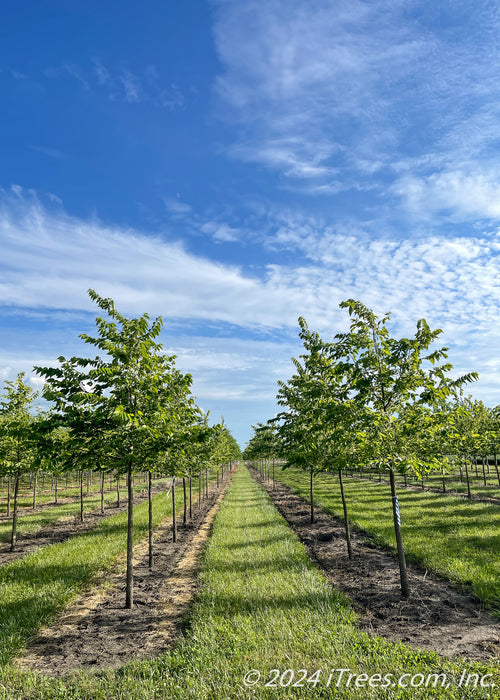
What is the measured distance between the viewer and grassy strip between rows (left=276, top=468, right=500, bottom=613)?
10.7 metres

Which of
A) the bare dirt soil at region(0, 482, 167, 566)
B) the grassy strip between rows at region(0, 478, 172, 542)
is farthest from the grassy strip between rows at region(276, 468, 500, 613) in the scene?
the grassy strip between rows at region(0, 478, 172, 542)

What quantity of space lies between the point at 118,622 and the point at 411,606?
696cm

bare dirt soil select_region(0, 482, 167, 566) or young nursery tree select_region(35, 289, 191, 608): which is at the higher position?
young nursery tree select_region(35, 289, 191, 608)

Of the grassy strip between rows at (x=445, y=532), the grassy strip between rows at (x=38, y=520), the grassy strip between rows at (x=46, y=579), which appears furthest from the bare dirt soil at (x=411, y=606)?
the grassy strip between rows at (x=38, y=520)

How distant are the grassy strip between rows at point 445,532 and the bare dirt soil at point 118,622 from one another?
7.49 meters

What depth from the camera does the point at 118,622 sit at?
908 centimetres

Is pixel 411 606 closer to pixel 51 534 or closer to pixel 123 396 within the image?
pixel 123 396

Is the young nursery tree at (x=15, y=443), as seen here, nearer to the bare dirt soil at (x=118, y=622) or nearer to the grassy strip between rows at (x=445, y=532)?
the bare dirt soil at (x=118, y=622)

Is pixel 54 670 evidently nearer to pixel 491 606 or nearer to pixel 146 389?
pixel 146 389

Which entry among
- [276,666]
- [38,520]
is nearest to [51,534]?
[38,520]

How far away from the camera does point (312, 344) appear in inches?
615

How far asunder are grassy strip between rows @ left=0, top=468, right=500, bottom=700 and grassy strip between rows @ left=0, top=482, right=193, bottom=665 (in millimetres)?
2116

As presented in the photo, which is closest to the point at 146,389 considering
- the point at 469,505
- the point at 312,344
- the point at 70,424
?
the point at 70,424

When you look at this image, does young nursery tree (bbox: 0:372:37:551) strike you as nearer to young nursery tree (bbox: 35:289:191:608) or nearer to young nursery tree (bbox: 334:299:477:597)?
young nursery tree (bbox: 35:289:191:608)
